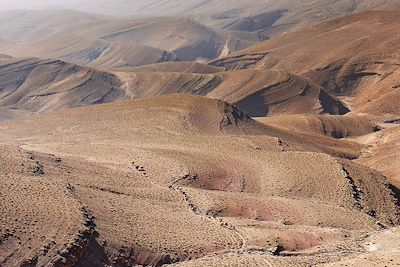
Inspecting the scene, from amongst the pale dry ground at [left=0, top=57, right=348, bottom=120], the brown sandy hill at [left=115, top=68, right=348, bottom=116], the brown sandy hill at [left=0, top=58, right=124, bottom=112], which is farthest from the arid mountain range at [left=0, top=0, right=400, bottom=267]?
the brown sandy hill at [left=0, top=58, right=124, bottom=112]

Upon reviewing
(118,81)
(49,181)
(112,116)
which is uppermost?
(49,181)

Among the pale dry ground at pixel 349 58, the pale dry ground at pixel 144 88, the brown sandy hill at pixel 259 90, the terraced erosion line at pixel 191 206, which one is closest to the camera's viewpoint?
the terraced erosion line at pixel 191 206

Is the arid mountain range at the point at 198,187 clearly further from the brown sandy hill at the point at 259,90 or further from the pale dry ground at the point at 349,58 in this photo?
the brown sandy hill at the point at 259,90

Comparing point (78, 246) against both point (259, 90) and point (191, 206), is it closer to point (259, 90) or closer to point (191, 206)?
point (191, 206)

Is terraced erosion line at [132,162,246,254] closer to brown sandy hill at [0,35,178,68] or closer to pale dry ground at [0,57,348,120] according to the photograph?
pale dry ground at [0,57,348,120]

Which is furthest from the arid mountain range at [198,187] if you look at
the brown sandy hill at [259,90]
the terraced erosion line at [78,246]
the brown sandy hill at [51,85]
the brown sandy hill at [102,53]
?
the brown sandy hill at [102,53]

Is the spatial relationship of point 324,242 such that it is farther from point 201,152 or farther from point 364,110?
point 364,110

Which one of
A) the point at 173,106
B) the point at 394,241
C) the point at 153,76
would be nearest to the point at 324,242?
the point at 394,241
